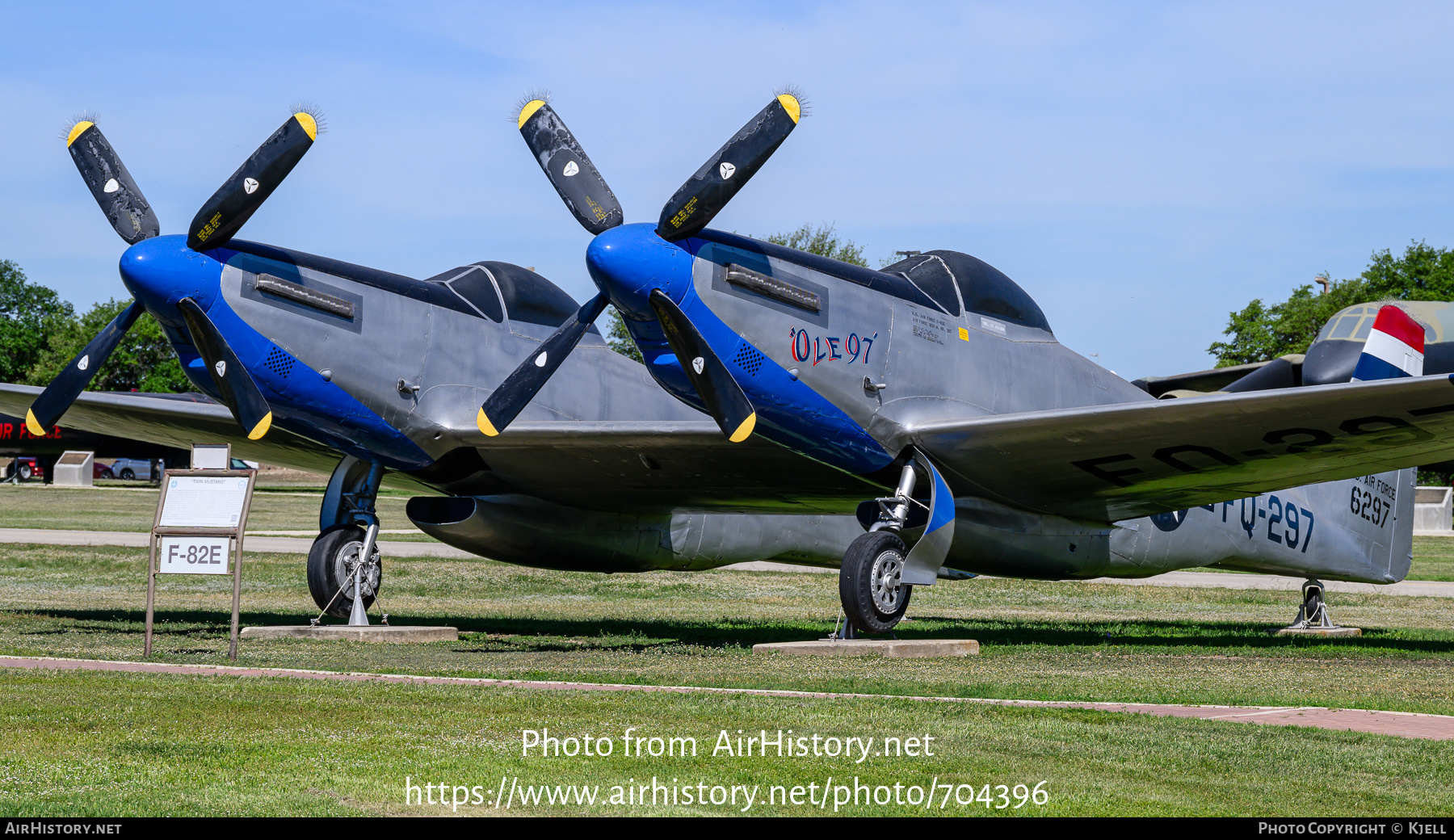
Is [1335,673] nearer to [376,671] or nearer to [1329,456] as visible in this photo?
[1329,456]

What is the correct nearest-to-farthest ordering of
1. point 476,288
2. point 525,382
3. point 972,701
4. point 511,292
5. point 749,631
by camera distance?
point 972,701, point 525,382, point 476,288, point 511,292, point 749,631

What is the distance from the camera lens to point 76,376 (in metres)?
13.9

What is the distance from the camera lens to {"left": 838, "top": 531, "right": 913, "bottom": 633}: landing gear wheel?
1231 centimetres

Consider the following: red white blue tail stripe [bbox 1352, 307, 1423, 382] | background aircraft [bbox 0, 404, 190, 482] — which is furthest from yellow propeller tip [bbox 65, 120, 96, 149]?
background aircraft [bbox 0, 404, 190, 482]

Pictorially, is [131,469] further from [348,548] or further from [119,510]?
[348,548]

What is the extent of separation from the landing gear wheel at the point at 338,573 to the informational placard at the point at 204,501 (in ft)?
9.33

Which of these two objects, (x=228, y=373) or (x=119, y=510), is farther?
(x=119, y=510)

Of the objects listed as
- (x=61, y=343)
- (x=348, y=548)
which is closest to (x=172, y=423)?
(x=348, y=548)

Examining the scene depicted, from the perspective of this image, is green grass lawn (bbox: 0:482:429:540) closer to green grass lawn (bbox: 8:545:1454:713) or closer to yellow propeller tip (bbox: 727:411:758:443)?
green grass lawn (bbox: 8:545:1454:713)

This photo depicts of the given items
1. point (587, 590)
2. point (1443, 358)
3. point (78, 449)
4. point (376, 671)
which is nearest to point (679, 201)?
point (376, 671)

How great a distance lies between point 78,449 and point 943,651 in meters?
76.4

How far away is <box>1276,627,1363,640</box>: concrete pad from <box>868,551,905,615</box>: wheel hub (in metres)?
6.54

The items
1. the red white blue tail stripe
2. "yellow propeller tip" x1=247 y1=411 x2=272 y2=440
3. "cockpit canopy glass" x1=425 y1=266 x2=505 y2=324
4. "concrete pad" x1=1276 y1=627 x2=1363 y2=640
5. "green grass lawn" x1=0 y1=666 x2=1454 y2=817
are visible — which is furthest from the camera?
"concrete pad" x1=1276 y1=627 x2=1363 y2=640

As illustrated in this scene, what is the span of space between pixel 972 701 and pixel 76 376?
31.2 feet
